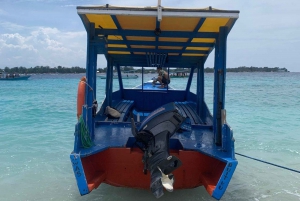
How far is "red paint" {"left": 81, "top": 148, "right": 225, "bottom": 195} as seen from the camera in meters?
5.25

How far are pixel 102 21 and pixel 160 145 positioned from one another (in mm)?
2408

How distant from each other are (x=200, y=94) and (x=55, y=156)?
4474 millimetres

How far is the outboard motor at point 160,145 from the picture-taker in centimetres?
416

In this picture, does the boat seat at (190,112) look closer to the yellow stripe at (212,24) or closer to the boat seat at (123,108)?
the boat seat at (123,108)

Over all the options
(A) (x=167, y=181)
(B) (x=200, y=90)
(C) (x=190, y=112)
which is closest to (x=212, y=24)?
(A) (x=167, y=181)

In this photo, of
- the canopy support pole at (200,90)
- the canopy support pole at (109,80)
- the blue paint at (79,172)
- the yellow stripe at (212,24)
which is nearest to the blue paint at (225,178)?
the blue paint at (79,172)

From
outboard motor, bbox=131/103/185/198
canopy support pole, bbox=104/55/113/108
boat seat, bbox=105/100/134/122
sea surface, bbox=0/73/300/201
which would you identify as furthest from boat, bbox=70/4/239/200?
canopy support pole, bbox=104/55/113/108

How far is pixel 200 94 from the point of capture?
8.96m

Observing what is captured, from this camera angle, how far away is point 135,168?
17.6ft

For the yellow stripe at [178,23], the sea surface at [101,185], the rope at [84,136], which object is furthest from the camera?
the sea surface at [101,185]

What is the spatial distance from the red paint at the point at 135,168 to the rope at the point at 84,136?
8.2 inches

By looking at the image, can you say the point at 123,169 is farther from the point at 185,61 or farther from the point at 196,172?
the point at 185,61

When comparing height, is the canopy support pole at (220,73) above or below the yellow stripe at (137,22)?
below

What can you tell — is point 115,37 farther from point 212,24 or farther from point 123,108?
point 123,108
